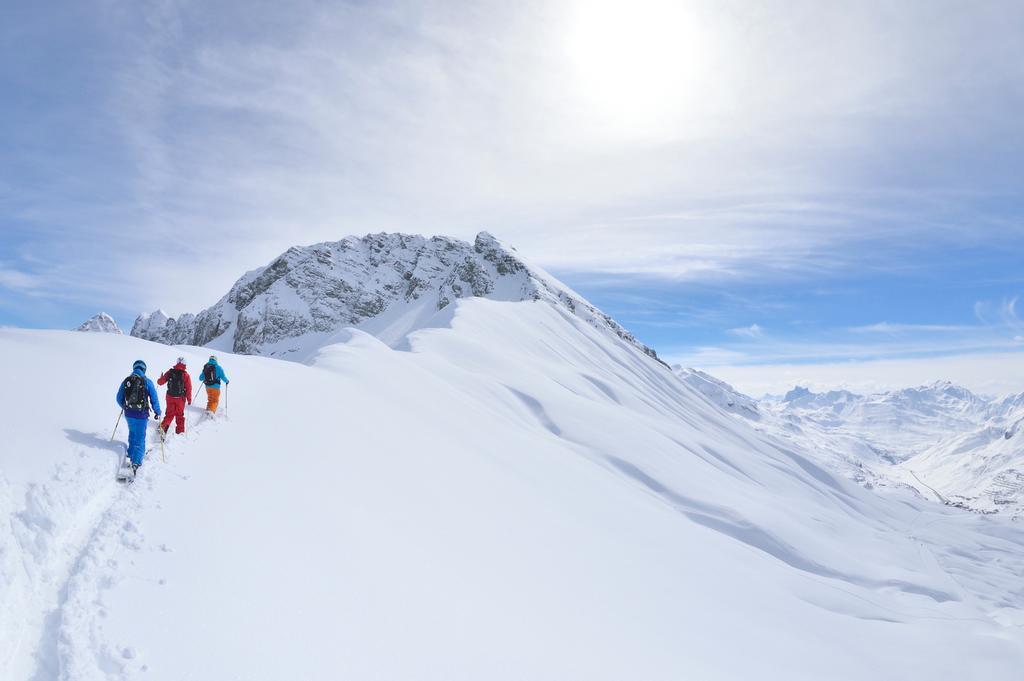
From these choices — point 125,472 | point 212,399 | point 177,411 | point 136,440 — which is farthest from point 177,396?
point 125,472

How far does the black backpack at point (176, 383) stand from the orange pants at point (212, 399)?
1.60 metres

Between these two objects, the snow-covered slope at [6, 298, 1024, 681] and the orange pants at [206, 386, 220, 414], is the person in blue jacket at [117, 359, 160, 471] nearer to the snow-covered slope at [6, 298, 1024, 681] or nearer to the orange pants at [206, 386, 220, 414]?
the snow-covered slope at [6, 298, 1024, 681]

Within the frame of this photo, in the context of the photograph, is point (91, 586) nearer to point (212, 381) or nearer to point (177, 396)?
point (177, 396)

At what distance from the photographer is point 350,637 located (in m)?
7.75

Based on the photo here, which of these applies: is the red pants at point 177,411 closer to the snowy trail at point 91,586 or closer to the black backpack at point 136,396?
the black backpack at point 136,396

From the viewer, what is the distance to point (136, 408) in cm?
1049

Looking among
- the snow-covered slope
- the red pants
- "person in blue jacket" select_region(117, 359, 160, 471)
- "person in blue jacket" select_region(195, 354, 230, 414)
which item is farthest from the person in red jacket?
"person in blue jacket" select_region(195, 354, 230, 414)

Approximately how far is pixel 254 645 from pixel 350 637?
4.54ft

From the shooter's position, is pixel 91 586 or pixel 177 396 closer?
pixel 91 586

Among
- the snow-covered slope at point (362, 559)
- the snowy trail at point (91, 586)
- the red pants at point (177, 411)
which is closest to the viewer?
the snowy trail at point (91, 586)

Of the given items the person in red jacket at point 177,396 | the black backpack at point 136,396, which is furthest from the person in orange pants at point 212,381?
the black backpack at point 136,396

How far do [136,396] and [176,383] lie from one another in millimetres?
1969

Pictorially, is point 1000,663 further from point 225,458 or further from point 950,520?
point 950,520

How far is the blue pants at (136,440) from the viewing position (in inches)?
403
